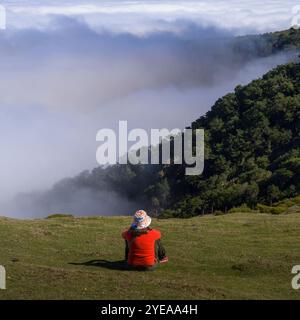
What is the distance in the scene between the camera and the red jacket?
23.1m

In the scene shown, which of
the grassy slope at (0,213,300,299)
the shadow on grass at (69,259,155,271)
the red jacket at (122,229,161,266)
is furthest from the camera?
the shadow on grass at (69,259,155,271)

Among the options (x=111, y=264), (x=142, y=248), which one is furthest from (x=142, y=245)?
(x=111, y=264)

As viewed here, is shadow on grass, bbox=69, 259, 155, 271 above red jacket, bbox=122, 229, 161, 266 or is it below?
below

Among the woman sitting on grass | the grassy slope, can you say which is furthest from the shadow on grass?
the grassy slope

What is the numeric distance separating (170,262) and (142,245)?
2.24 m

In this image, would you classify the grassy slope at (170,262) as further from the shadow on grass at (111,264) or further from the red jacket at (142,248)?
the red jacket at (142,248)

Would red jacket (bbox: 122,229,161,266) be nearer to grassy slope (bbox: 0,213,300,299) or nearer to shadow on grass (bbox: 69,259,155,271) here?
shadow on grass (bbox: 69,259,155,271)

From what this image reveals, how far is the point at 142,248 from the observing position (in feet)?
75.9

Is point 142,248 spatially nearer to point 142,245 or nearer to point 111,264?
point 142,245

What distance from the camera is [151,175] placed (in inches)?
5674

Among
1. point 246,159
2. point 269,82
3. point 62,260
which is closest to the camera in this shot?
point 62,260

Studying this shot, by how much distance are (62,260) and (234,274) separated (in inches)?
236

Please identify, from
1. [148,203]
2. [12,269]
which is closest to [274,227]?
[12,269]
